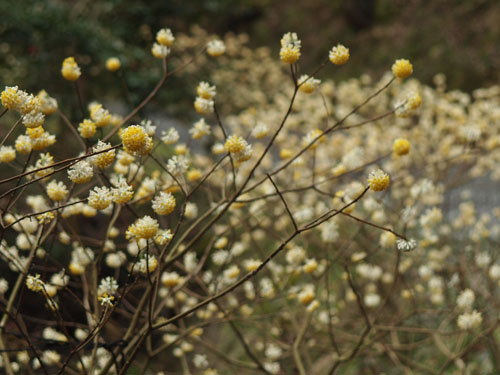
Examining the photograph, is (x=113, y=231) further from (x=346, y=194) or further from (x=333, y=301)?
(x=333, y=301)

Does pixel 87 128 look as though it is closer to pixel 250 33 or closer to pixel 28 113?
pixel 28 113

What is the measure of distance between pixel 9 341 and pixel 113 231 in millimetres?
984

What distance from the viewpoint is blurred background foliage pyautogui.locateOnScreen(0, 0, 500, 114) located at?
328 cm

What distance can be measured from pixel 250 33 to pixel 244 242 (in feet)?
27.6

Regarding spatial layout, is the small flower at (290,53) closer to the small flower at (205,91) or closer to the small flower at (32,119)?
the small flower at (205,91)

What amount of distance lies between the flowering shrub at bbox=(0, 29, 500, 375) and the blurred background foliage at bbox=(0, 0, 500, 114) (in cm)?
48

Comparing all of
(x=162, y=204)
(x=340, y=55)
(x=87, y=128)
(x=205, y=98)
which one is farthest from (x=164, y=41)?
(x=162, y=204)

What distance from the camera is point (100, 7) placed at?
12.7ft

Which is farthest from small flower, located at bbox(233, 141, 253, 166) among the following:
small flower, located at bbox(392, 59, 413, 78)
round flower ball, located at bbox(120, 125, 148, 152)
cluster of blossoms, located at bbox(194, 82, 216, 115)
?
small flower, located at bbox(392, 59, 413, 78)

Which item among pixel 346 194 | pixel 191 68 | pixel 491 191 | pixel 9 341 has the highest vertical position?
pixel 191 68

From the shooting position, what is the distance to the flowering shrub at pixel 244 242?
3.11 feet

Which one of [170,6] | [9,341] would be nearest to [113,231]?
[9,341]

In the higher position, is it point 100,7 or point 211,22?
point 211,22

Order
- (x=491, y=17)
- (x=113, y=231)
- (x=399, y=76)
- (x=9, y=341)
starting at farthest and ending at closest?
(x=491, y=17) → (x=9, y=341) → (x=113, y=231) → (x=399, y=76)
